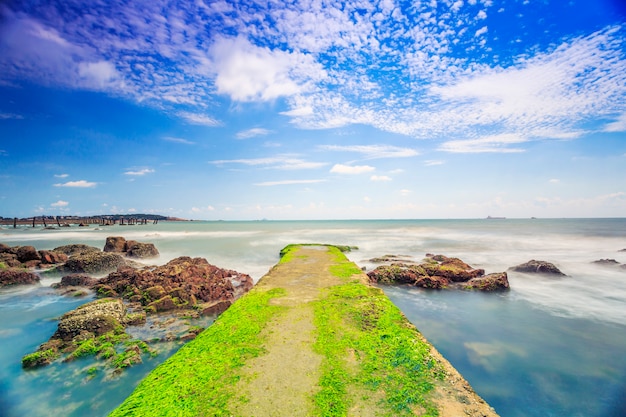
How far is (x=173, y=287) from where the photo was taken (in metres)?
11.0

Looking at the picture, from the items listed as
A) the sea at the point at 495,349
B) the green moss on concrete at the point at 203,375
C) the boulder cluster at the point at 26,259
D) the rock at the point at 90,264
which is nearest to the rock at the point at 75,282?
the sea at the point at 495,349

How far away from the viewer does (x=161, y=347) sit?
6.95m

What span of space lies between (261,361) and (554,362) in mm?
6747

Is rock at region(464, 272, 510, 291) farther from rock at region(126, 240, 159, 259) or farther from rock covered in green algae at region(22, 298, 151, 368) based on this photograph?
rock at region(126, 240, 159, 259)

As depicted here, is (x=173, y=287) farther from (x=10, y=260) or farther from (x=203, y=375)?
(x=10, y=260)

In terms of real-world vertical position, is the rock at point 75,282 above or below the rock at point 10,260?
below

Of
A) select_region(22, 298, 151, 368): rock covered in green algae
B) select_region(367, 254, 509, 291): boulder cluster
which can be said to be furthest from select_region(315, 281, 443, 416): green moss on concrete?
select_region(367, 254, 509, 291): boulder cluster

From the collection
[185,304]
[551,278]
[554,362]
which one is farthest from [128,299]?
[551,278]

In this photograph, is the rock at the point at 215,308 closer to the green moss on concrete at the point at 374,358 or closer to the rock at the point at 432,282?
the green moss on concrete at the point at 374,358

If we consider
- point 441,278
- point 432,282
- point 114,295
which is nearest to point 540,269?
point 441,278

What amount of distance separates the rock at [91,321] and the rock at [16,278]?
8.17 m

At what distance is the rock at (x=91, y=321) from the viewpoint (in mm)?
7119

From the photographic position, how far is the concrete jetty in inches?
136

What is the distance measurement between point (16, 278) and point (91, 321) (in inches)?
376
